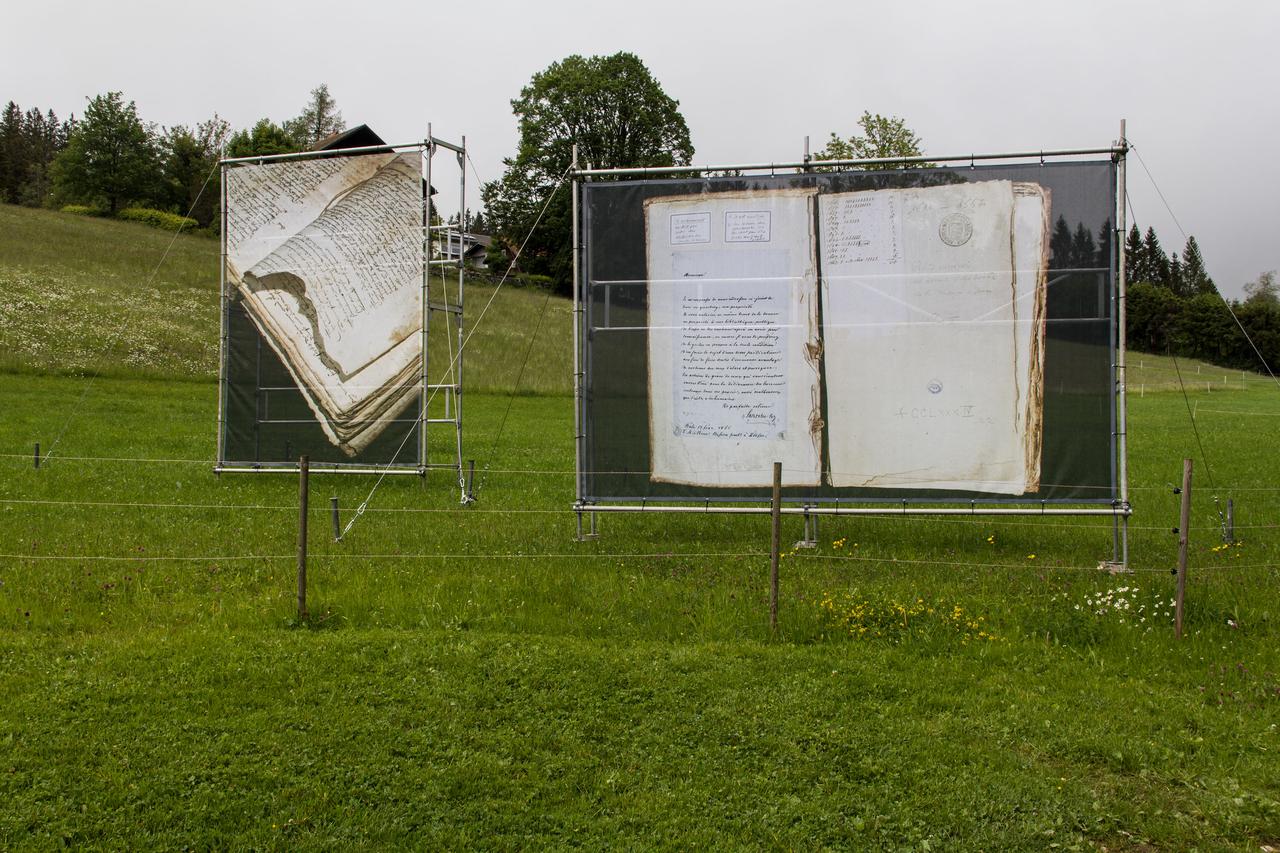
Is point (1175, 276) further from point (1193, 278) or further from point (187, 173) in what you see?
point (187, 173)

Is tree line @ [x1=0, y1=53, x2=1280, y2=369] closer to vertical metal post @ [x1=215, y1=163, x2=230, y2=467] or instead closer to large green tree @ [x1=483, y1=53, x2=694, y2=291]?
large green tree @ [x1=483, y1=53, x2=694, y2=291]

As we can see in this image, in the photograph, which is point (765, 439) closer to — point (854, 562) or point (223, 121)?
point (854, 562)

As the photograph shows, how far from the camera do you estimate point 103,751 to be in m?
7.00

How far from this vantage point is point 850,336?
12.7 metres

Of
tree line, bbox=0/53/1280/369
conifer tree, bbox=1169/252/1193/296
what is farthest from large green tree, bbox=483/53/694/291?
conifer tree, bbox=1169/252/1193/296

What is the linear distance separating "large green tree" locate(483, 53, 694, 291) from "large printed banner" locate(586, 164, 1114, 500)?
60.0m

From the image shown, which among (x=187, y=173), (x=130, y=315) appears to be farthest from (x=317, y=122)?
(x=130, y=315)

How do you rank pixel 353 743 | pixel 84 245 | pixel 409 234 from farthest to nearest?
pixel 84 245 → pixel 409 234 → pixel 353 743

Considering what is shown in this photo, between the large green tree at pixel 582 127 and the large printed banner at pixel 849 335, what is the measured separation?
197ft

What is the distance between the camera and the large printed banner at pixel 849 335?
1233 cm

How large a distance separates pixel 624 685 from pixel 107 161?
315 ft

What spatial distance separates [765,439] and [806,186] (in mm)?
3078

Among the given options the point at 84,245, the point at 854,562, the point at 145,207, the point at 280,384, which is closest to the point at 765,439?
the point at 854,562

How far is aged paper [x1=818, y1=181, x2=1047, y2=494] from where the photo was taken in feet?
40.6
